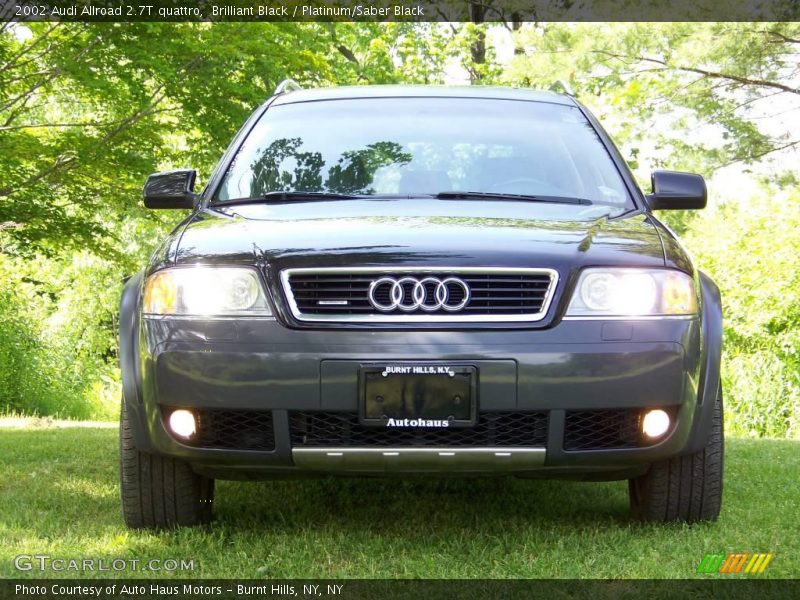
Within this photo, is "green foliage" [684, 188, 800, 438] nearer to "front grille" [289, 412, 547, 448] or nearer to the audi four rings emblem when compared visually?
"front grille" [289, 412, 547, 448]

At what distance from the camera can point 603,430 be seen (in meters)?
3.64

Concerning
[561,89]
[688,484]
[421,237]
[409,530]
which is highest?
[561,89]

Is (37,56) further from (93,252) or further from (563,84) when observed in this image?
(563,84)

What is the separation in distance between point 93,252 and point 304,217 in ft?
31.3

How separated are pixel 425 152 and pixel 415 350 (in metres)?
1.47

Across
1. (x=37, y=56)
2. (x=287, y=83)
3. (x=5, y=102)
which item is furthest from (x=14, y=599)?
(x=5, y=102)

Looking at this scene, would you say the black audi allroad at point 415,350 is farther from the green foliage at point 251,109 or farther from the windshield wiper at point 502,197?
the green foliage at point 251,109

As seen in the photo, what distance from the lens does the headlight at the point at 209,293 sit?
141 inches

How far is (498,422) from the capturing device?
356 cm

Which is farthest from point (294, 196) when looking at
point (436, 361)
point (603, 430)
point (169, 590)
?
point (169, 590)

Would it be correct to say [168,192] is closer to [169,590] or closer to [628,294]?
[169,590]

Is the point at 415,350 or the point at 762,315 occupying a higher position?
the point at 415,350

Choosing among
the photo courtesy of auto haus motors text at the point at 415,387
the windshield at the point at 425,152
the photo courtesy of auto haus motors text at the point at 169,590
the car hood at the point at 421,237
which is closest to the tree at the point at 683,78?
the photo courtesy of auto haus motors text at the point at 415,387

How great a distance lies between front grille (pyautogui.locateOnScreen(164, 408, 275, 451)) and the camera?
3598mm
